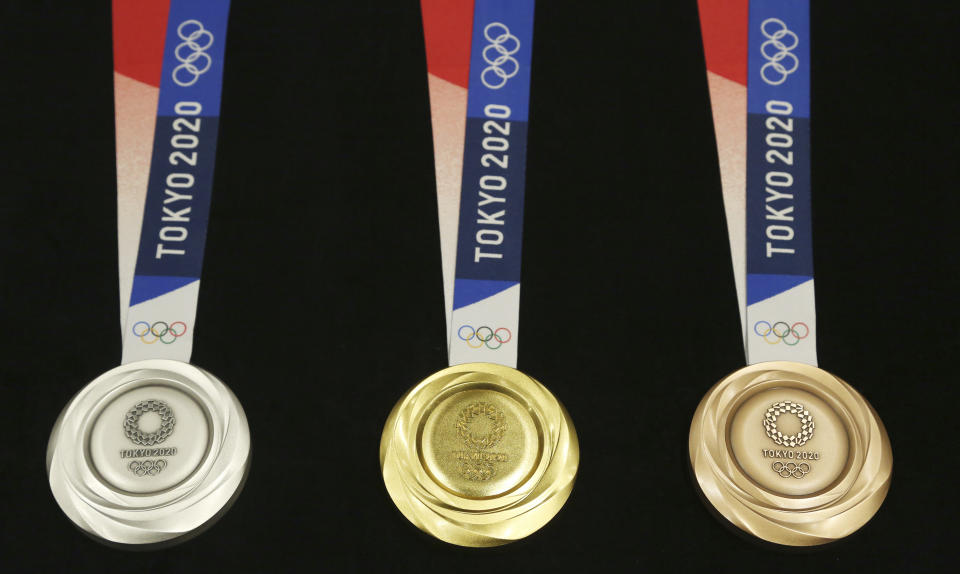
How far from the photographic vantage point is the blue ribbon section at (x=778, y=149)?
152 cm

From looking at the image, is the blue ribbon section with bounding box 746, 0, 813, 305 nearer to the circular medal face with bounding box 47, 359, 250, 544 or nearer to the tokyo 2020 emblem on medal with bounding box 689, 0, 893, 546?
the tokyo 2020 emblem on medal with bounding box 689, 0, 893, 546

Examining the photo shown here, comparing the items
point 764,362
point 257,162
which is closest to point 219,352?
point 257,162

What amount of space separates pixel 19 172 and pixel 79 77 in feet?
0.68

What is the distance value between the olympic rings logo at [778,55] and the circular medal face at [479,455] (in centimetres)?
74

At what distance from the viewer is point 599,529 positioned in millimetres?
1370

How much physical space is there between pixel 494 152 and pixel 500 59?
188mm

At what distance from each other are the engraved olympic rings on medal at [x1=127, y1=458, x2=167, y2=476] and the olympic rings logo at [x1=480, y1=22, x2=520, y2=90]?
2.84ft

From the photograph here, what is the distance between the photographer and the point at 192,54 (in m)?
1.63

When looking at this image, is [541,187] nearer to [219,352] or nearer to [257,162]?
[257,162]

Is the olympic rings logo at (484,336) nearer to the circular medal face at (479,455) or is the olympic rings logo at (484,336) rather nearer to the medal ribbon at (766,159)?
the circular medal face at (479,455)

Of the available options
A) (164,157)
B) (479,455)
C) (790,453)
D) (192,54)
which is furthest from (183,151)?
(790,453)

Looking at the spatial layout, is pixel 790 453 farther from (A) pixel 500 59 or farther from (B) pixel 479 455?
(A) pixel 500 59

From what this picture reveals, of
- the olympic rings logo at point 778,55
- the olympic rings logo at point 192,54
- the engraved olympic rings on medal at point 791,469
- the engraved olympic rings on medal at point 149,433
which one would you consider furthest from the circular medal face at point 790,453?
the olympic rings logo at point 192,54

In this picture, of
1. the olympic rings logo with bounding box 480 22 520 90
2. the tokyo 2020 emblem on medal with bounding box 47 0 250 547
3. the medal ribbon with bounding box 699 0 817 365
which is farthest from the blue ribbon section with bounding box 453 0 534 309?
the tokyo 2020 emblem on medal with bounding box 47 0 250 547
